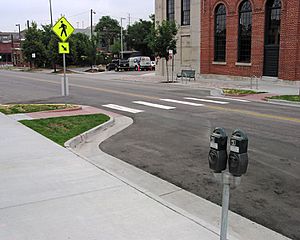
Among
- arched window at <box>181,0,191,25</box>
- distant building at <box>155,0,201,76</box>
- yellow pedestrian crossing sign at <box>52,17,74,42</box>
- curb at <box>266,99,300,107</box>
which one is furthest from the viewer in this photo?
arched window at <box>181,0,191,25</box>

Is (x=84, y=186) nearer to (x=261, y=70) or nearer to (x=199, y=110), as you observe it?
(x=199, y=110)

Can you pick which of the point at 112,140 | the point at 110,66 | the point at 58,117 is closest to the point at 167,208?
the point at 112,140

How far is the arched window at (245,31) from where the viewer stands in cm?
3067

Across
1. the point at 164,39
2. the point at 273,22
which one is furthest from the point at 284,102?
the point at 164,39

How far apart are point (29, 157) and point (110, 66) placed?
53781mm

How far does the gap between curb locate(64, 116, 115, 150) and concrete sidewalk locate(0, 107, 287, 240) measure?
3.92 ft

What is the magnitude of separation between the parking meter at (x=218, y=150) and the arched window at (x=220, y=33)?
30970 mm

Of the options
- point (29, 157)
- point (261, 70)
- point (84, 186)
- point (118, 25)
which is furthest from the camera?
point (118, 25)

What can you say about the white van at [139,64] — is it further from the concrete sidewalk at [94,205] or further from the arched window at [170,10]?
the concrete sidewalk at [94,205]

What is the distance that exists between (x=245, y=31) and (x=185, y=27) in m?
8.62

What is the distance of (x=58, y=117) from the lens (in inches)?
512

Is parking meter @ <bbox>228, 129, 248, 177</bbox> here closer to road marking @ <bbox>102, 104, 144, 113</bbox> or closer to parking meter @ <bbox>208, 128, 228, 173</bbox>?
parking meter @ <bbox>208, 128, 228, 173</bbox>

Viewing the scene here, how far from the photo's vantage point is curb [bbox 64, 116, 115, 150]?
935cm

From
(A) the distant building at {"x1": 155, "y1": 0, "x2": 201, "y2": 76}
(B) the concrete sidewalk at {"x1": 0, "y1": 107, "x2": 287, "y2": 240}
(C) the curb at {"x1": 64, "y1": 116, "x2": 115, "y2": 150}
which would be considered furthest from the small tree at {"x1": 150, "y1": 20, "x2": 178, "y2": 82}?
(B) the concrete sidewalk at {"x1": 0, "y1": 107, "x2": 287, "y2": 240}
